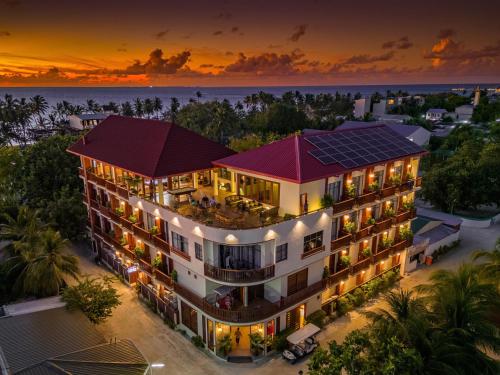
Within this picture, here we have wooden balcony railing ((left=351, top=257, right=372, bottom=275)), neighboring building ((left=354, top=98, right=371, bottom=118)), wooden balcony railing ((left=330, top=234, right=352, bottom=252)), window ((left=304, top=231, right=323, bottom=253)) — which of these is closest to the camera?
window ((left=304, top=231, right=323, bottom=253))

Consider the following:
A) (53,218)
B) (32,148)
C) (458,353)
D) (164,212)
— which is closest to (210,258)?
(164,212)

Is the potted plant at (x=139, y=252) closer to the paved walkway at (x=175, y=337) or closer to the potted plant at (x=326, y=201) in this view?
the paved walkway at (x=175, y=337)

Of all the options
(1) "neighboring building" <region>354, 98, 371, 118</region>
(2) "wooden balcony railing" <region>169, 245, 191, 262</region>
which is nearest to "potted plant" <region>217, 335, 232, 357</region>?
(2) "wooden balcony railing" <region>169, 245, 191, 262</region>

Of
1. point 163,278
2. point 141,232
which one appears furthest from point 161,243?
point 141,232

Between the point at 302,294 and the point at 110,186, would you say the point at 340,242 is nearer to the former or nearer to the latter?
the point at 302,294

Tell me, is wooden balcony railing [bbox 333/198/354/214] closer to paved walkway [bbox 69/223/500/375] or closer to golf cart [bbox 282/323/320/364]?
golf cart [bbox 282/323/320/364]

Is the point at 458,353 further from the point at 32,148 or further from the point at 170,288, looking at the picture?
the point at 32,148

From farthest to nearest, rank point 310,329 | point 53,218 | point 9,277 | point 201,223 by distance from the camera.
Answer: point 53,218
point 9,277
point 310,329
point 201,223
